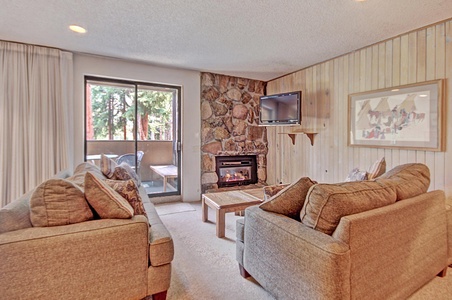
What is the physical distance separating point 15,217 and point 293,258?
62.8 inches

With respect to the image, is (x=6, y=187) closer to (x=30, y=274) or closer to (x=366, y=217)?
(x=30, y=274)

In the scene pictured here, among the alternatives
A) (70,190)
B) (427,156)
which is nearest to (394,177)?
(427,156)

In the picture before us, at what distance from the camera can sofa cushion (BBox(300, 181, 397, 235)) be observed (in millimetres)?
1331

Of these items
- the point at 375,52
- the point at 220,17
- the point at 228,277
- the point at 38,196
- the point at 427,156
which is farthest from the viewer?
the point at 375,52

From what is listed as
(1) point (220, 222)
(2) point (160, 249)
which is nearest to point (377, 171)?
(1) point (220, 222)

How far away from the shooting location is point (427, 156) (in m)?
2.58

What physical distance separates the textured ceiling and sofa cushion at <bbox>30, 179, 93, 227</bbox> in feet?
5.66

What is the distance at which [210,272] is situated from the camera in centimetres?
203

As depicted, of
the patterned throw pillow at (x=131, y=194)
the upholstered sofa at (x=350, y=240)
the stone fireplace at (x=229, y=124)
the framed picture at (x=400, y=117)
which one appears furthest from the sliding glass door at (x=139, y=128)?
the framed picture at (x=400, y=117)

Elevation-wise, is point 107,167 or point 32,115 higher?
point 32,115

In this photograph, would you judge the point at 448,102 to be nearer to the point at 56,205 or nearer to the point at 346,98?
the point at 346,98

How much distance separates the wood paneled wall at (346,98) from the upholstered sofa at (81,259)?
286 centimetres

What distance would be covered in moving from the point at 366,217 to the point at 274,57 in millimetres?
2877

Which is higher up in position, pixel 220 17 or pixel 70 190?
pixel 220 17
